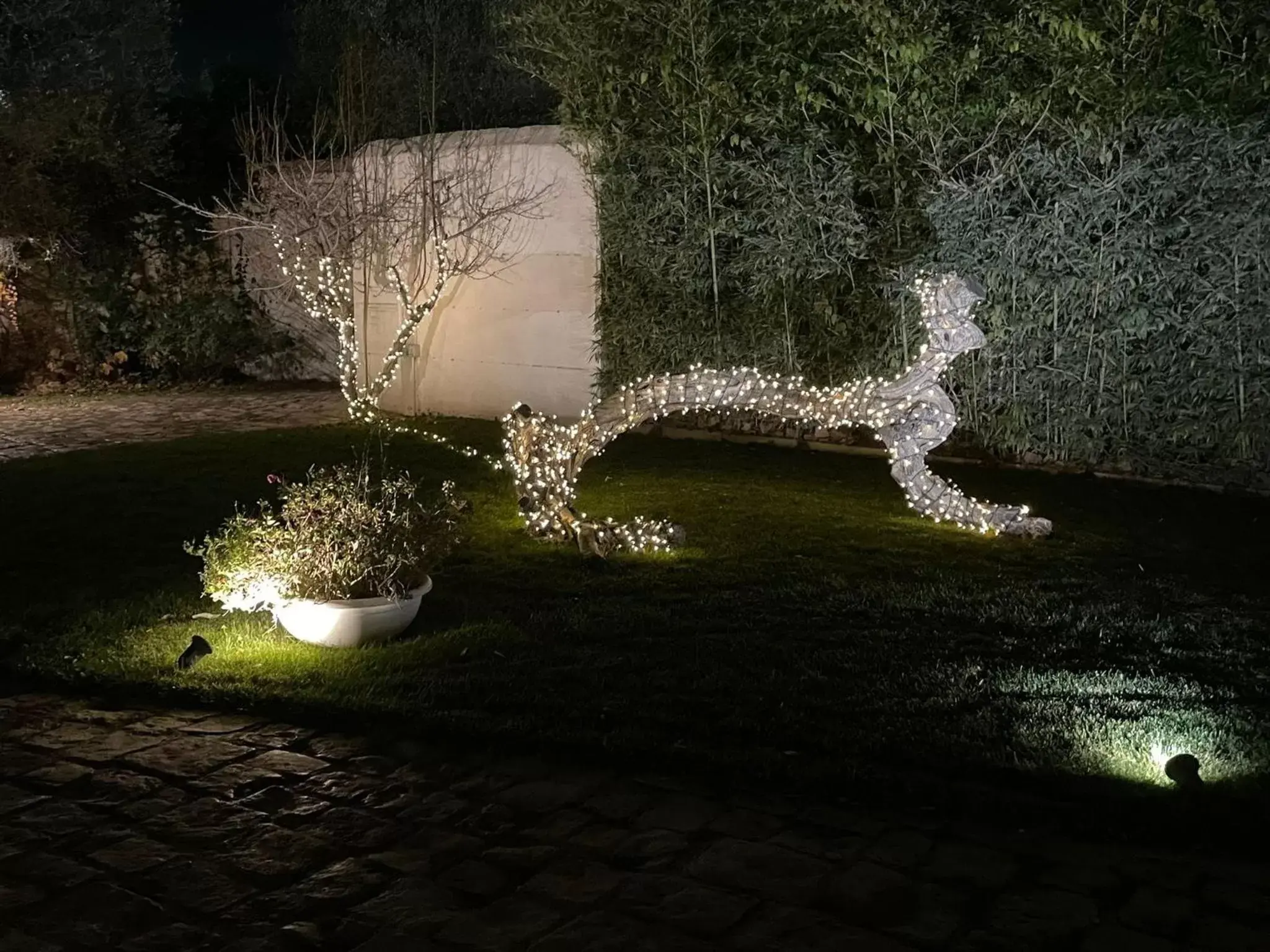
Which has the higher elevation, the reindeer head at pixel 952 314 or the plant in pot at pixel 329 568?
the reindeer head at pixel 952 314

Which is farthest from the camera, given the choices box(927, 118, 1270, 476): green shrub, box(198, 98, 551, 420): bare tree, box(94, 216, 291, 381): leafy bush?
box(94, 216, 291, 381): leafy bush

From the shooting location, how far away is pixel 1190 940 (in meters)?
3.32

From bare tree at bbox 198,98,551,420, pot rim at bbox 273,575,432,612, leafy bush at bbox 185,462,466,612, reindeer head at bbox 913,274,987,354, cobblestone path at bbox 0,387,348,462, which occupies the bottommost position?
pot rim at bbox 273,575,432,612

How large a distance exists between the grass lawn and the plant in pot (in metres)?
0.14

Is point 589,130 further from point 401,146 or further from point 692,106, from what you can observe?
point 401,146

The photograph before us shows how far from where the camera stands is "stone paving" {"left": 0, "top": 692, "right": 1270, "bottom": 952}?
3.36 m

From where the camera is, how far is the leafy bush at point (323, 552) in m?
5.61

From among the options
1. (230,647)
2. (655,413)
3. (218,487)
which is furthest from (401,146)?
(230,647)

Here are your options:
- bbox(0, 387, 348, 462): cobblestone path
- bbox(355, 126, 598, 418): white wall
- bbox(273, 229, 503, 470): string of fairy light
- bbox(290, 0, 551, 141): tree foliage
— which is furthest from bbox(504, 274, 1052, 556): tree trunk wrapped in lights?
bbox(290, 0, 551, 141): tree foliage

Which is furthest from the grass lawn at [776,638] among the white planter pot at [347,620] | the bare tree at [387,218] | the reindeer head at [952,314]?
the bare tree at [387,218]

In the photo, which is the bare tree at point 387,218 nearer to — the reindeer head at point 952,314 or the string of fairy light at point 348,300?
the string of fairy light at point 348,300

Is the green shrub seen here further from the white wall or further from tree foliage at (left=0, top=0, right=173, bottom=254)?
tree foliage at (left=0, top=0, right=173, bottom=254)

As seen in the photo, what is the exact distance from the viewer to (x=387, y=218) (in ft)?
41.3

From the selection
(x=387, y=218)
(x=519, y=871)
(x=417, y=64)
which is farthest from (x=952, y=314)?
(x=417, y=64)
